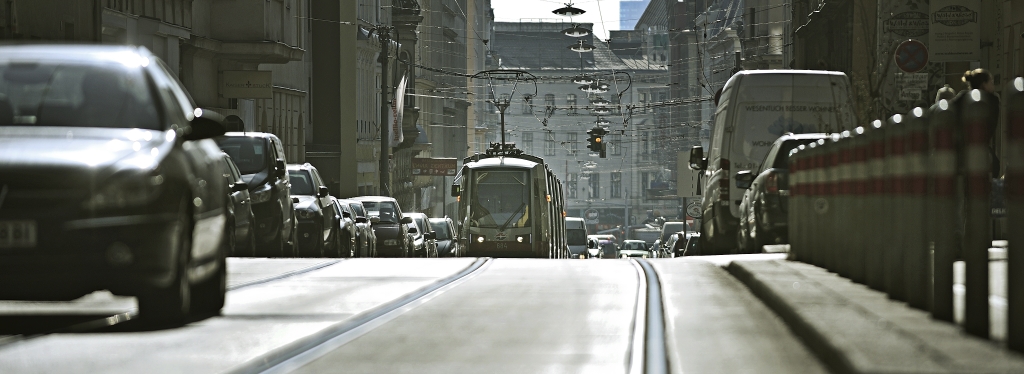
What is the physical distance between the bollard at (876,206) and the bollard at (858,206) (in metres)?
0.10

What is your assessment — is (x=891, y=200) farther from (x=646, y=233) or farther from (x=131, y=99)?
(x=646, y=233)

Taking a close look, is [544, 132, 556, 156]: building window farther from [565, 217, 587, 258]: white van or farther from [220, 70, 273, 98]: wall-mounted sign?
[220, 70, 273, 98]: wall-mounted sign

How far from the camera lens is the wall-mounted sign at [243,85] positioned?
37.7 metres

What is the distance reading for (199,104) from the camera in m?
35.6

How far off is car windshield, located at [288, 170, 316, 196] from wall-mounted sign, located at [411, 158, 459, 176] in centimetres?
5068

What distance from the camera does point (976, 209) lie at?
21.4ft

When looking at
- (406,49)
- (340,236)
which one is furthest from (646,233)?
(340,236)

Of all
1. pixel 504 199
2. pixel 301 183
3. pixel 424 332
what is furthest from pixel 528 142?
pixel 424 332

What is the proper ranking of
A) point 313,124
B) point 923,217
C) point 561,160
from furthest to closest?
point 561,160
point 313,124
point 923,217

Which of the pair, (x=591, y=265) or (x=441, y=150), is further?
(x=441, y=150)

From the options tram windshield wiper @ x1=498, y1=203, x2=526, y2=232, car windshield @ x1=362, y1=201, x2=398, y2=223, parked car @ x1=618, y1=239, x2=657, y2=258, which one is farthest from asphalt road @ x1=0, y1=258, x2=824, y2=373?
parked car @ x1=618, y1=239, x2=657, y2=258

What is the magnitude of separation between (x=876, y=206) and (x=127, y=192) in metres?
4.08

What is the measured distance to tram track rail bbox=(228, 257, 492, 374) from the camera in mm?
6340

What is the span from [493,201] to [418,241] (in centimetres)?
298
